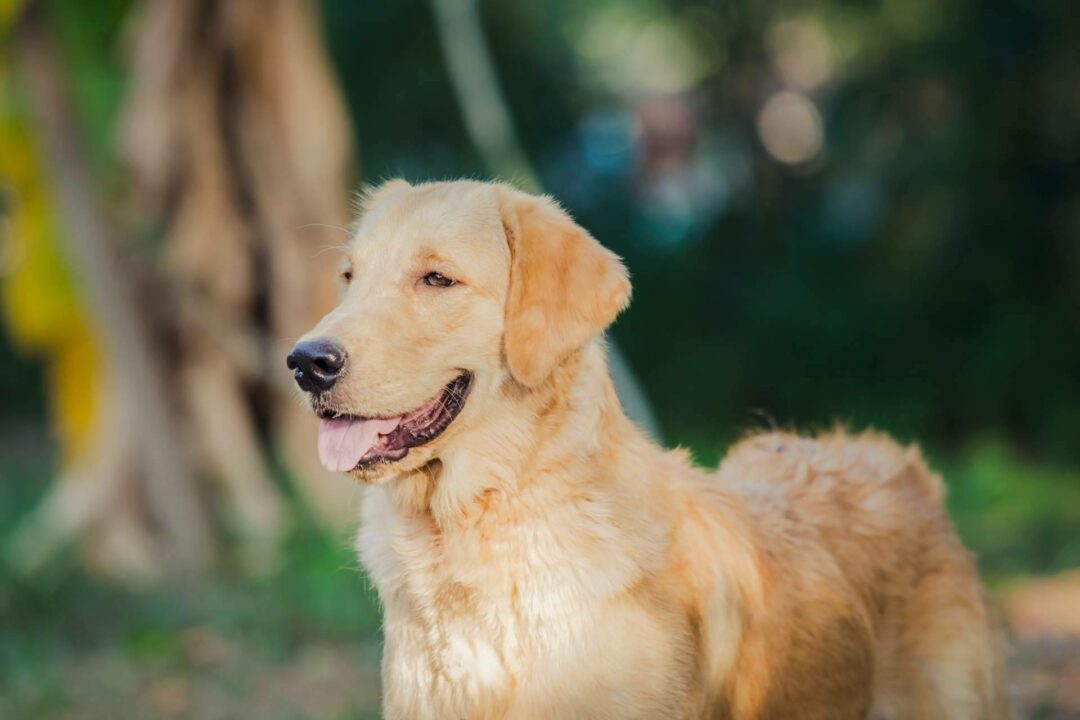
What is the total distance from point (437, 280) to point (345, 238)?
3488mm

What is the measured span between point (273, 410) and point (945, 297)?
718 cm

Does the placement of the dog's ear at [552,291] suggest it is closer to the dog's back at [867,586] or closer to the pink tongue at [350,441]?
the pink tongue at [350,441]

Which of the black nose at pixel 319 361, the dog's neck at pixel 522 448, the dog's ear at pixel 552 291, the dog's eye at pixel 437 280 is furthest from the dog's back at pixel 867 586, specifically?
the black nose at pixel 319 361

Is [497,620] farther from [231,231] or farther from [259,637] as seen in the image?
[231,231]

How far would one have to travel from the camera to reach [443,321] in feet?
12.4

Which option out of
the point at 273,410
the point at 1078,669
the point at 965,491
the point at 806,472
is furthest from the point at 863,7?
the point at 806,472

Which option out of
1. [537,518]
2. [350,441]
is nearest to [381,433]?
[350,441]

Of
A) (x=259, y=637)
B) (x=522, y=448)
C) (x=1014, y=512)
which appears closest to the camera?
(x=522, y=448)

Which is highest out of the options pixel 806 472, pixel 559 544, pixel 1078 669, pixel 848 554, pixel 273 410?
pixel 273 410

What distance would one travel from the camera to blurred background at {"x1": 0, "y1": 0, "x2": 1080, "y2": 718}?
8.32 meters

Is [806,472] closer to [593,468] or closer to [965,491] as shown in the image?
[593,468]

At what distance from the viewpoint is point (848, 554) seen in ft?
13.8

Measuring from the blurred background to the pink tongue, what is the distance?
4.87 ft

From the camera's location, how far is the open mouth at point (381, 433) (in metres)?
3.66
